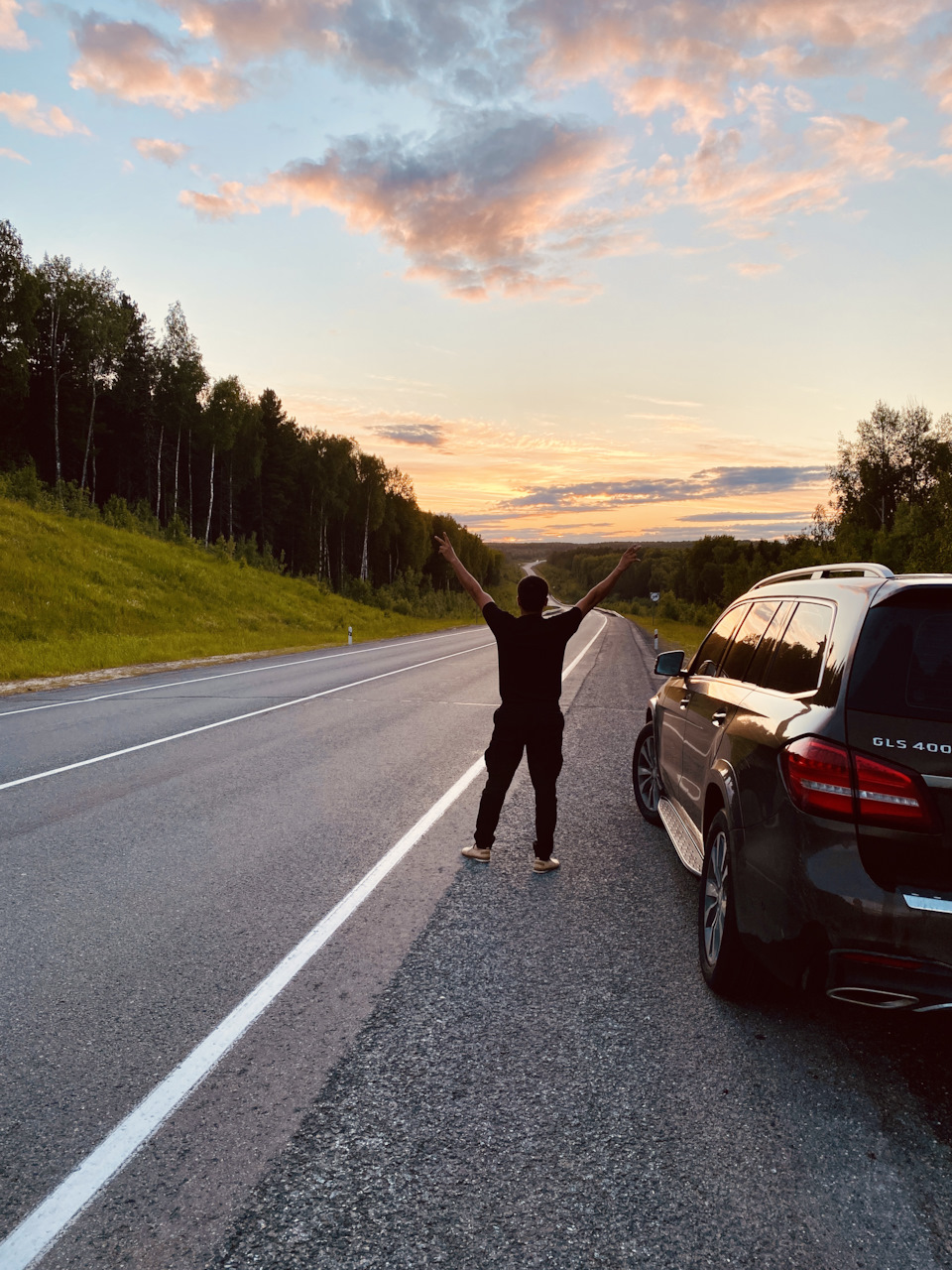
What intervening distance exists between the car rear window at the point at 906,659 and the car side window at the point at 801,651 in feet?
0.86

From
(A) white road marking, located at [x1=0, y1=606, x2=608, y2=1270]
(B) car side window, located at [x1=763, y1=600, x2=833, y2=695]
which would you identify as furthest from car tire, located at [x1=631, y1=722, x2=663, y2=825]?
(A) white road marking, located at [x1=0, y1=606, x2=608, y2=1270]

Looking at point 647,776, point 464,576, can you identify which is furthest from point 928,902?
point 647,776

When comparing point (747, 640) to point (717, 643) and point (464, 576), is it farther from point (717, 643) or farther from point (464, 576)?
point (464, 576)

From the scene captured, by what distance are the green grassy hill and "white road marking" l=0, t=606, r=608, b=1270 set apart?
1555 centimetres

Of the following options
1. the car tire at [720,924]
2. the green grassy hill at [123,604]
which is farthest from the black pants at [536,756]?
the green grassy hill at [123,604]

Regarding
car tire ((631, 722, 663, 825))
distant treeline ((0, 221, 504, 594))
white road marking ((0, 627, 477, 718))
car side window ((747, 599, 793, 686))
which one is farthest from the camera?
distant treeline ((0, 221, 504, 594))

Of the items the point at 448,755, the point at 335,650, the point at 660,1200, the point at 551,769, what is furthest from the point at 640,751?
the point at 335,650

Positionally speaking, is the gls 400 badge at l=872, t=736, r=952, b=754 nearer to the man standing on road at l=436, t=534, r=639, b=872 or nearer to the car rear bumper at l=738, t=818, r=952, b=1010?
the car rear bumper at l=738, t=818, r=952, b=1010

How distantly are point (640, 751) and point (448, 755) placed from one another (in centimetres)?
313

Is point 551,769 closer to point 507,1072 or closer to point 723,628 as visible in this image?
point 723,628

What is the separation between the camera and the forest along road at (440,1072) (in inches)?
92.2

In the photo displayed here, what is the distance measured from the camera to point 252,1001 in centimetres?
366

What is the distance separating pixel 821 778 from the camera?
3080 millimetres

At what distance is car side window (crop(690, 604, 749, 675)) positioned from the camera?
5.23 meters
